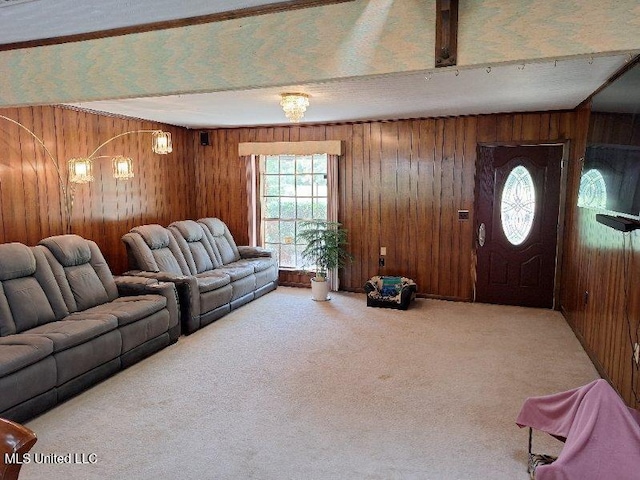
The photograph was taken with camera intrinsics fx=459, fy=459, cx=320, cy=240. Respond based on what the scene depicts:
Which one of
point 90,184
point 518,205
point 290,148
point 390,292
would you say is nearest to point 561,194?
point 518,205

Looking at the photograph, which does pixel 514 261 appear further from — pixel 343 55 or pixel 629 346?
pixel 343 55

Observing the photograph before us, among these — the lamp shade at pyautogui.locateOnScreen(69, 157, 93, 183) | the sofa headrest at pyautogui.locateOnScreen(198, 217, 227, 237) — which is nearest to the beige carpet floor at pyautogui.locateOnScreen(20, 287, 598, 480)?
the sofa headrest at pyautogui.locateOnScreen(198, 217, 227, 237)

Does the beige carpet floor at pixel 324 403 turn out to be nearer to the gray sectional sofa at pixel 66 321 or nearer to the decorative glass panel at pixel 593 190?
the gray sectional sofa at pixel 66 321

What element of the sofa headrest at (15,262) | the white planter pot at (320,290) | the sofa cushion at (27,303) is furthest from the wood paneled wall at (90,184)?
the white planter pot at (320,290)

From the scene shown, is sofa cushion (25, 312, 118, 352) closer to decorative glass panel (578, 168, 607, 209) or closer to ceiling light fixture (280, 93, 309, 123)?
ceiling light fixture (280, 93, 309, 123)

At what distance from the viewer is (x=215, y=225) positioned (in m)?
6.40

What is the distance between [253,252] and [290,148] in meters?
1.56

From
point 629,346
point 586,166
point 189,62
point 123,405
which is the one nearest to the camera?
point 189,62

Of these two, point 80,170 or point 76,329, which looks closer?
point 76,329

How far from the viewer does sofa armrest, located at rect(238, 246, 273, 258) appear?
650cm

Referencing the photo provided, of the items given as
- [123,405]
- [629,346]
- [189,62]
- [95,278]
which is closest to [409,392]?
[629,346]

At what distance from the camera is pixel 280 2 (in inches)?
71.5

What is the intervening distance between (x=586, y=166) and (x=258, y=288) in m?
3.97

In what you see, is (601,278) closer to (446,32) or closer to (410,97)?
(410,97)
